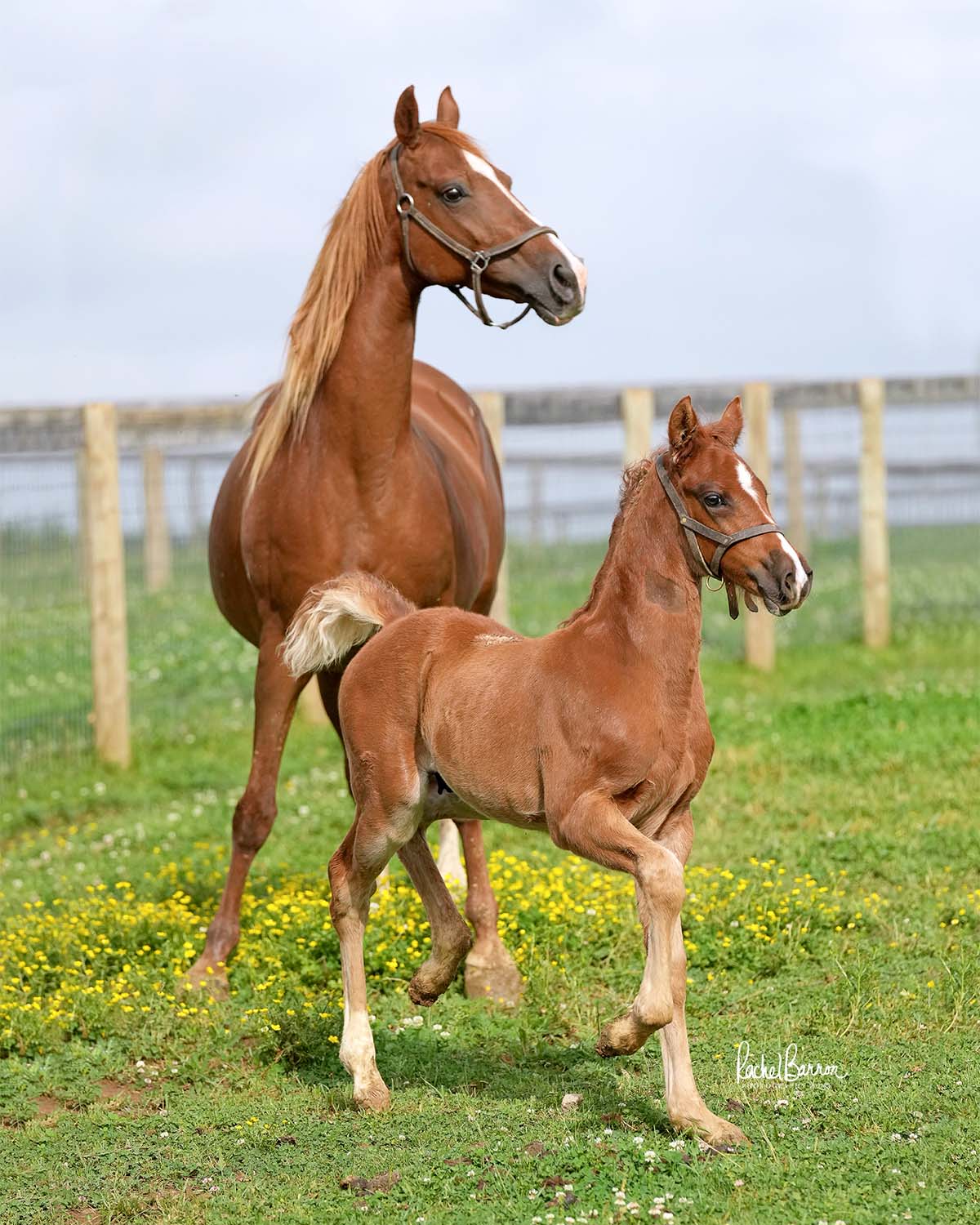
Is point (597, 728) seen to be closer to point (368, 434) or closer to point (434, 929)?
point (434, 929)

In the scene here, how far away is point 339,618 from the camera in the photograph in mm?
5441

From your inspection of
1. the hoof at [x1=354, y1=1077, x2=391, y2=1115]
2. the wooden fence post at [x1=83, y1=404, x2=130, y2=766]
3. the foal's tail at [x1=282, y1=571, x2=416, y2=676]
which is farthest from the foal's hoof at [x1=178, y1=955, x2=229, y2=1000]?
the wooden fence post at [x1=83, y1=404, x2=130, y2=766]

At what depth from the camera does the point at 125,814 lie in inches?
372

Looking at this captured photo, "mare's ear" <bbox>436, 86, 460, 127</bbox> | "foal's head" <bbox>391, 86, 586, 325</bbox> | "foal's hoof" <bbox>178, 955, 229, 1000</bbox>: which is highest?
"mare's ear" <bbox>436, 86, 460, 127</bbox>

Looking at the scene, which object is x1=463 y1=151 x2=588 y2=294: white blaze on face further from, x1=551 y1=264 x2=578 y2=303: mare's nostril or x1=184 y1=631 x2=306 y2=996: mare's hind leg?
x1=184 y1=631 x2=306 y2=996: mare's hind leg

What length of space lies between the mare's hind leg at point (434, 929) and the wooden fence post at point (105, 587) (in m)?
5.80

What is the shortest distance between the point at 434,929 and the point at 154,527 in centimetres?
771

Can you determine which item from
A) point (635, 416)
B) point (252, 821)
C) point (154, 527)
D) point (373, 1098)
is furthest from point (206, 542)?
point (373, 1098)

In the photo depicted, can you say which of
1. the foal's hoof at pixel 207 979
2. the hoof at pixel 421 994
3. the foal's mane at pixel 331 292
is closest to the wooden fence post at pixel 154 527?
the foal's mane at pixel 331 292

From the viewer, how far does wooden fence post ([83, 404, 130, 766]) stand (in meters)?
10.6

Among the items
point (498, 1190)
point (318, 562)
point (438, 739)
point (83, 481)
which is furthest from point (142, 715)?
point (498, 1190)

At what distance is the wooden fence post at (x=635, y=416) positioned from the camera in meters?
13.0

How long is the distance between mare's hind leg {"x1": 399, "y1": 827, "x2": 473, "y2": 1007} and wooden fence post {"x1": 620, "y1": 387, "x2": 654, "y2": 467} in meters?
8.10

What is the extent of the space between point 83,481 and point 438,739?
7.05 meters
